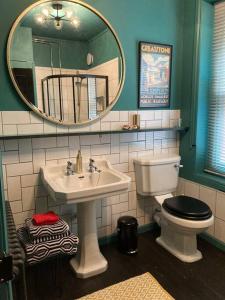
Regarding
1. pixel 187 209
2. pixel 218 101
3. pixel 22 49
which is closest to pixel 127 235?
pixel 187 209

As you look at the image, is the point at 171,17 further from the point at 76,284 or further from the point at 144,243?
the point at 76,284

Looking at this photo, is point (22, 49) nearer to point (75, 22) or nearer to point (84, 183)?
point (75, 22)

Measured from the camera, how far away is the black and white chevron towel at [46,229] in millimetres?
1480

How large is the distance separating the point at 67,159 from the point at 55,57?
804 millimetres

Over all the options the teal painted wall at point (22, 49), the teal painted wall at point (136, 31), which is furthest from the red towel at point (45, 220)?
the teal painted wall at point (22, 49)

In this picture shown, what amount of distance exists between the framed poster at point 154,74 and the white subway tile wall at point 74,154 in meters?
A: 0.12

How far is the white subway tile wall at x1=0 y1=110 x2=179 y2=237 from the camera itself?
1787 millimetres

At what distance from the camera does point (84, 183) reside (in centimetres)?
190

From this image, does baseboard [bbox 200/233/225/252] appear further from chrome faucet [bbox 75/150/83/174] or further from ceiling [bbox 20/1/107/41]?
Answer: ceiling [bbox 20/1/107/41]

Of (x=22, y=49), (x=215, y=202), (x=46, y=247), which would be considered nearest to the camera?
(x=46, y=247)

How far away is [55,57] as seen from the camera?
1.81 m

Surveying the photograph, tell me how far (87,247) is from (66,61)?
1.46 metres

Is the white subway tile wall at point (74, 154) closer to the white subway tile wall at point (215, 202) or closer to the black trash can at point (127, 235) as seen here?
the black trash can at point (127, 235)

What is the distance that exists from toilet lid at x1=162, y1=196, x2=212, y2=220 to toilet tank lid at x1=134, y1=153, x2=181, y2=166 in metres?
0.35
